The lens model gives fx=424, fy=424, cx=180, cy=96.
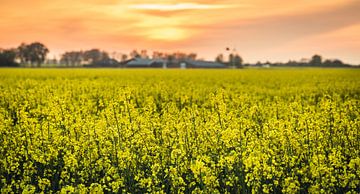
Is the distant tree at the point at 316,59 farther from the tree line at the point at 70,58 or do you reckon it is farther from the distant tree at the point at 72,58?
the distant tree at the point at 72,58

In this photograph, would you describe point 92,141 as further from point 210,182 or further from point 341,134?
point 341,134

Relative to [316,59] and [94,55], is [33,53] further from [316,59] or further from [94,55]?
[316,59]

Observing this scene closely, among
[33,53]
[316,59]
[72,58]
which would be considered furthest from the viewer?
[72,58]

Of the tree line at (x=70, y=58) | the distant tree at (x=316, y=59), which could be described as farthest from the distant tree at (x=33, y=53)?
the distant tree at (x=316, y=59)

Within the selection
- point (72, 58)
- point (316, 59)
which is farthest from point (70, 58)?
point (316, 59)

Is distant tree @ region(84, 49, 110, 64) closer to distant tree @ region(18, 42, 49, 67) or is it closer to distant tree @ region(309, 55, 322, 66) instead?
distant tree @ region(18, 42, 49, 67)

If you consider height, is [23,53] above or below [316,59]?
above

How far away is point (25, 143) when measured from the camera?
8594mm

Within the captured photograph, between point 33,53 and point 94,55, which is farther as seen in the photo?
point 94,55

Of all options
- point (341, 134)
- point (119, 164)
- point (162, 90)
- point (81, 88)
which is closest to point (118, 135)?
point (119, 164)

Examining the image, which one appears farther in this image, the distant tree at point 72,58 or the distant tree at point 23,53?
the distant tree at point 72,58

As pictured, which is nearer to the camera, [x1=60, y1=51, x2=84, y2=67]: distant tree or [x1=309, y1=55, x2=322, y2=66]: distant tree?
[x1=309, y1=55, x2=322, y2=66]: distant tree

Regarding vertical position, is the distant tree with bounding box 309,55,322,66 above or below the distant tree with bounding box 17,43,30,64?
below

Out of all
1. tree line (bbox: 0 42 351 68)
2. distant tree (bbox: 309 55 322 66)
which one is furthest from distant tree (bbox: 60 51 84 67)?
distant tree (bbox: 309 55 322 66)
